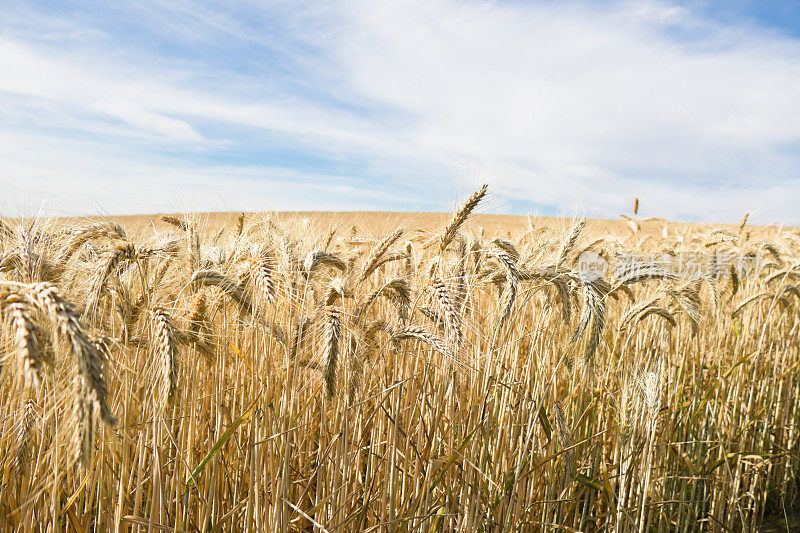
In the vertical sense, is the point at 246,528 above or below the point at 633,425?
below

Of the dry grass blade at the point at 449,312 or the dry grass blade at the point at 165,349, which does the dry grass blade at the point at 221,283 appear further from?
the dry grass blade at the point at 449,312

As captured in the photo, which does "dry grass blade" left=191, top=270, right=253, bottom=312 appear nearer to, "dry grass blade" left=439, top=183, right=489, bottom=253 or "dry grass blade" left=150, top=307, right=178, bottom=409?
"dry grass blade" left=150, top=307, right=178, bottom=409

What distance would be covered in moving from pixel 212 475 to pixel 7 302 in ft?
2.94

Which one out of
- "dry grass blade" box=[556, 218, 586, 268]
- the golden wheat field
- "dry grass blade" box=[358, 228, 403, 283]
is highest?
"dry grass blade" box=[556, 218, 586, 268]

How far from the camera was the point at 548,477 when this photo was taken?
2164 mm

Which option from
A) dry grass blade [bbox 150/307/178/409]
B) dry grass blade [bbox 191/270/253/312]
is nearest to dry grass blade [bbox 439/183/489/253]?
dry grass blade [bbox 191/270/253/312]

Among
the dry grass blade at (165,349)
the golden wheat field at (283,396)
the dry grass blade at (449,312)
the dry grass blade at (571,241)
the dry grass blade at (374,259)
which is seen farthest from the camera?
the dry grass blade at (571,241)

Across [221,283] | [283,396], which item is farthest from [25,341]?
[283,396]

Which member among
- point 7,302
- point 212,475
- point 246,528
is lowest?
point 246,528

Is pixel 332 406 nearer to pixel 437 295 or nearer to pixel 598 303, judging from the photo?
pixel 437 295

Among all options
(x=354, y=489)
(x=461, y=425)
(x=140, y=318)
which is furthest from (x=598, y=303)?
(x=140, y=318)

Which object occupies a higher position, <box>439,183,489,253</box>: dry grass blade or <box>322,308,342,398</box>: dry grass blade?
<box>439,183,489,253</box>: dry grass blade

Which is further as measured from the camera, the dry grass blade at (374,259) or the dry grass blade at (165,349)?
the dry grass blade at (374,259)

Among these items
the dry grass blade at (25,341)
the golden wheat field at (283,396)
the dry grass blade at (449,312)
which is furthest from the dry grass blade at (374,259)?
the dry grass blade at (25,341)
